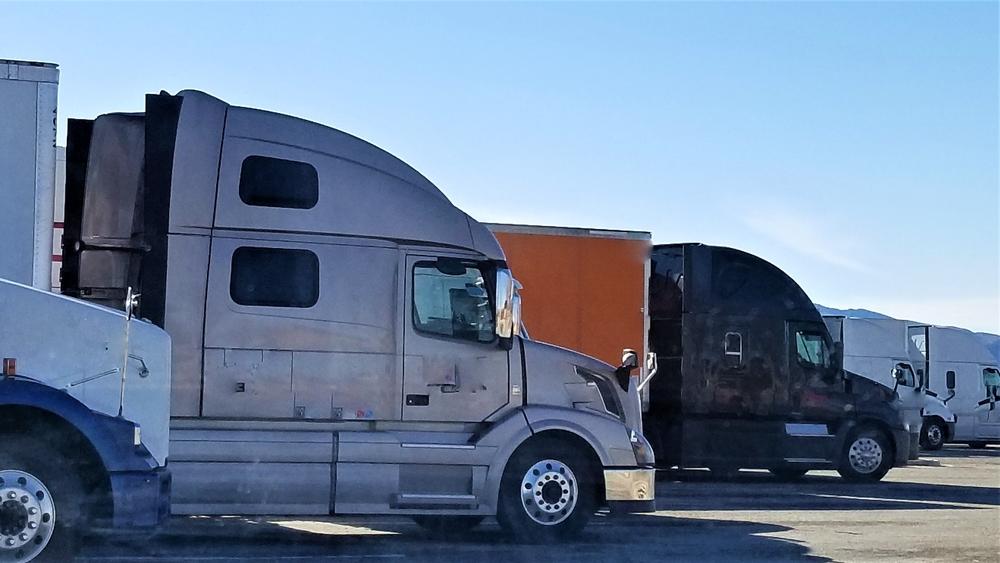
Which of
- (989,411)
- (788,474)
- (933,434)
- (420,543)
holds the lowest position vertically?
(420,543)

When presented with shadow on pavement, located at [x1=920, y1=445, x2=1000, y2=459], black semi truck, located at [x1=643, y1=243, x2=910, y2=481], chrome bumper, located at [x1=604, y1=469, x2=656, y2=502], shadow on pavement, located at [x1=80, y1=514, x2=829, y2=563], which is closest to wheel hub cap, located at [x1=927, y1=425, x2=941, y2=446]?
shadow on pavement, located at [x1=920, y1=445, x2=1000, y2=459]

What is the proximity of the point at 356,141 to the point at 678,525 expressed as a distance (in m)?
5.12

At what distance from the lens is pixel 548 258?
1677 centimetres

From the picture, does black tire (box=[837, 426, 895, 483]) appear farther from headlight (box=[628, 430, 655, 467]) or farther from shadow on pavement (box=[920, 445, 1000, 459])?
shadow on pavement (box=[920, 445, 1000, 459])

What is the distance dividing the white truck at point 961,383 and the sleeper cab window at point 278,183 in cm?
2513

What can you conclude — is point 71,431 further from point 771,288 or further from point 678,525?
point 771,288

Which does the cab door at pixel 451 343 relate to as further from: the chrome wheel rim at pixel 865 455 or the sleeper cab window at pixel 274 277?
the chrome wheel rim at pixel 865 455

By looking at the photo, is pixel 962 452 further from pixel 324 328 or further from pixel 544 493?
pixel 324 328

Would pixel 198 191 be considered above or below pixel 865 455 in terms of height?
above

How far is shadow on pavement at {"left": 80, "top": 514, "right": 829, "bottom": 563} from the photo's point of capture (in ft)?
33.8

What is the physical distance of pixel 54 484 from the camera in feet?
27.1

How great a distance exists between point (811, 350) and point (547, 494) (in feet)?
28.8

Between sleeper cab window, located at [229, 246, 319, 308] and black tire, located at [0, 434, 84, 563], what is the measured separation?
2523mm

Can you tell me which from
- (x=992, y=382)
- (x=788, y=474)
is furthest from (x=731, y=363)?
(x=992, y=382)
